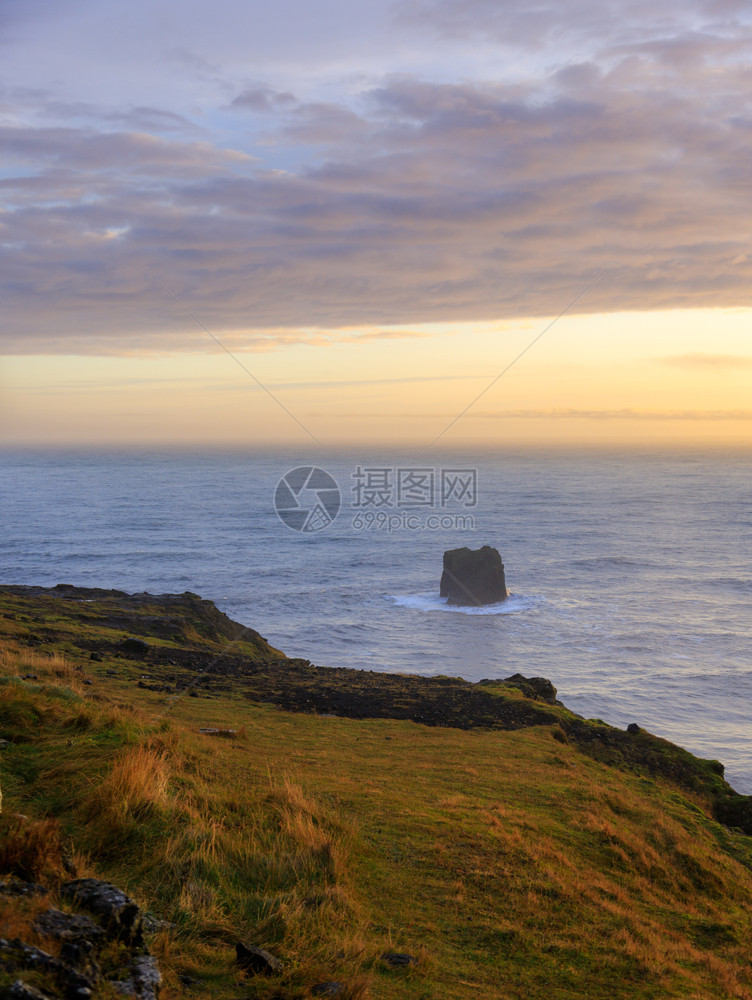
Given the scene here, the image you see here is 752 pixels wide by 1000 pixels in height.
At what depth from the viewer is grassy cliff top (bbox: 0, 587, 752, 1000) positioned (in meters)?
5.47

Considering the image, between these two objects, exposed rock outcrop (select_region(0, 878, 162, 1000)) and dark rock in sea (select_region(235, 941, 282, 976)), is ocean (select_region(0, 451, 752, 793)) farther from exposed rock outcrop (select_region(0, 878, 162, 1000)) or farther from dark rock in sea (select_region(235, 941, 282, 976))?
exposed rock outcrop (select_region(0, 878, 162, 1000))

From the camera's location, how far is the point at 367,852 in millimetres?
7871

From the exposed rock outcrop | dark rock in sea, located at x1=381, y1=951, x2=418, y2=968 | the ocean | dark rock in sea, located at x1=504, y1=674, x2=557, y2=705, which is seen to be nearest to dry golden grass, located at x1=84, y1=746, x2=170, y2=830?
the exposed rock outcrop

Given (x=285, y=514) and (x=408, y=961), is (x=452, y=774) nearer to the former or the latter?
(x=408, y=961)

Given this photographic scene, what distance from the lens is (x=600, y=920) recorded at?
25.2ft

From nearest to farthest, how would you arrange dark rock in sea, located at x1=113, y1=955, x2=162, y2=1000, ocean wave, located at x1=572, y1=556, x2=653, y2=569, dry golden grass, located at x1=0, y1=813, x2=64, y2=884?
dark rock in sea, located at x1=113, y1=955, x2=162, y2=1000
dry golden grass, located at x1=0, y1=813, x2=64, y2=884
ocean wave, located at x1=572, y1=556, x2=653, y2=569

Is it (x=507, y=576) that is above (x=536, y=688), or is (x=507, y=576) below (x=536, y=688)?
below

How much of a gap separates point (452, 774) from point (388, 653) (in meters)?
30.8

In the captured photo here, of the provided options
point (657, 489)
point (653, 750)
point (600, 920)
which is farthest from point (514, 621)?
point (657, 489)

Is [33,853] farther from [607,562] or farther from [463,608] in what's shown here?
[607,562]

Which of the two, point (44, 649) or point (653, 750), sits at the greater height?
point (44, 649)

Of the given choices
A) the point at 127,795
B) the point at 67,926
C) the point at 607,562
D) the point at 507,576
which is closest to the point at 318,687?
the point at 127,795

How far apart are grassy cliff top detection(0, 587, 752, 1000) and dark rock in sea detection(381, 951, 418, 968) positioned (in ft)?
0.13

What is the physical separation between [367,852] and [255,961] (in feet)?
10.4
